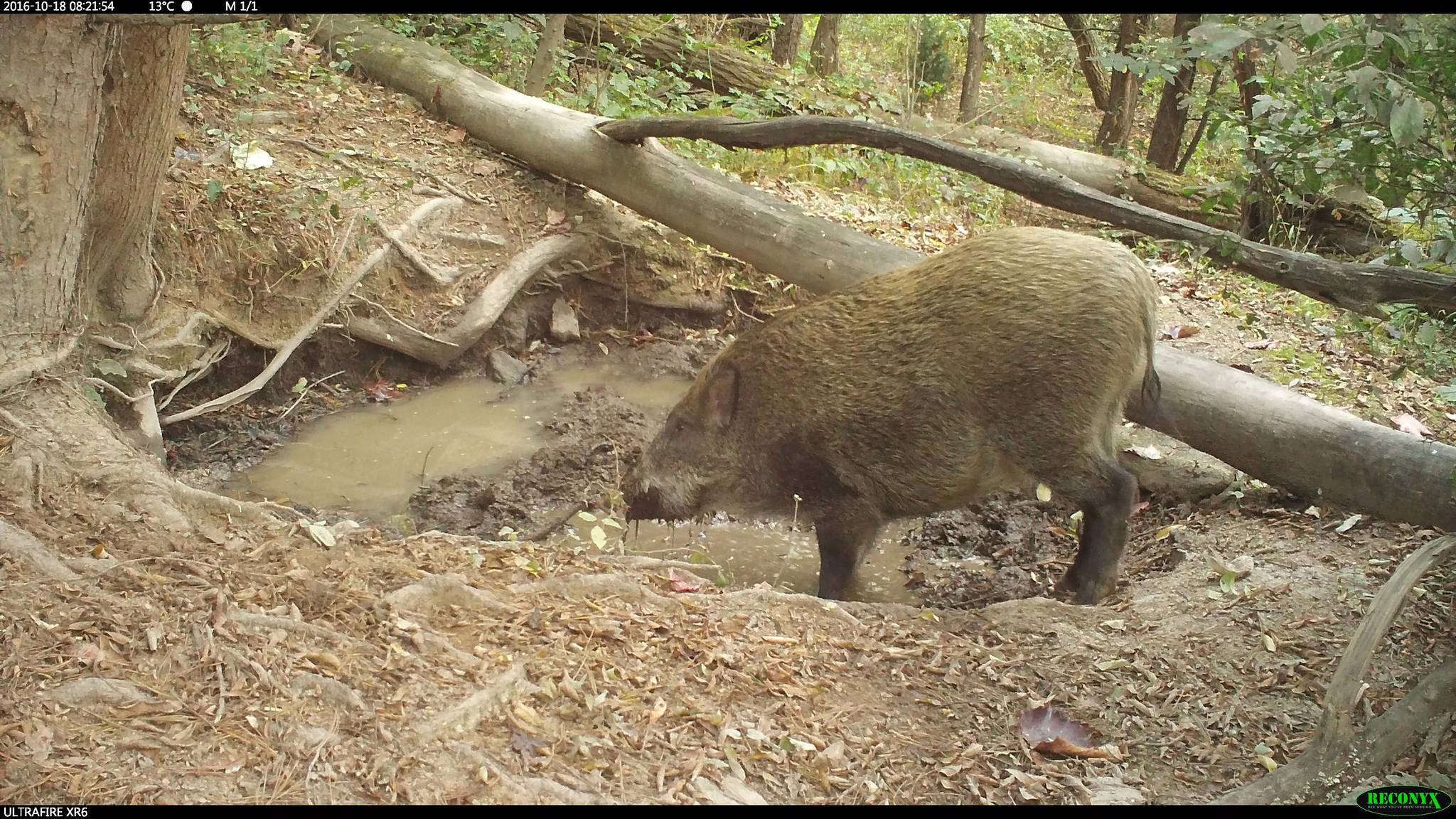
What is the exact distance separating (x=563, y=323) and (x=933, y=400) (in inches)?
136

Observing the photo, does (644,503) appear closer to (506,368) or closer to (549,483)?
(549,483)

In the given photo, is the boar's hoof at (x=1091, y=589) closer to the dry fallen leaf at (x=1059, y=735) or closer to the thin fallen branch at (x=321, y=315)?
the dry fallen leaf at (x=1059, y=735)

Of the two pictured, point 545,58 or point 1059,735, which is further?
point 545,58

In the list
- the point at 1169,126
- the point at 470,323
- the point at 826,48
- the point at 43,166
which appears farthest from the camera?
the point at 826,48

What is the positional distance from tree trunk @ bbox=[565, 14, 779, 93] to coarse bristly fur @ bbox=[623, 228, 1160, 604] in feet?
18.8

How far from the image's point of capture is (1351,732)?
2896 millimetres

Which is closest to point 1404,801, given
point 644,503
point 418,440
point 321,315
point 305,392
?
point 644,503

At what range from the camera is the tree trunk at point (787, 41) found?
12.0 meters

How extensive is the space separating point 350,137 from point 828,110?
4.21m

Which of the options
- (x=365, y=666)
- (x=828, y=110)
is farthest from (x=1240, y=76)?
(x=365, y=666)

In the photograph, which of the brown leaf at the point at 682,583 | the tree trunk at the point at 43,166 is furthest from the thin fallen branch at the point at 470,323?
the brown leaf at the point at 682,583

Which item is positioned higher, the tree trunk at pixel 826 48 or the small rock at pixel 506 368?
the tree trunk at pixel 826 48

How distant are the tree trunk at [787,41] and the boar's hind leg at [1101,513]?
8.61m

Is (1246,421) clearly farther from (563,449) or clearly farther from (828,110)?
(828,110)
